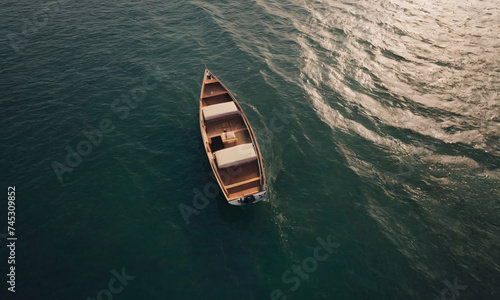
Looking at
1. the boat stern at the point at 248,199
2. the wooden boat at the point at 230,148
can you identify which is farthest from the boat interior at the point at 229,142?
the boat stern at the point at 248,199

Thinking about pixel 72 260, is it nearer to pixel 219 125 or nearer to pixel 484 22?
pixel 219 125

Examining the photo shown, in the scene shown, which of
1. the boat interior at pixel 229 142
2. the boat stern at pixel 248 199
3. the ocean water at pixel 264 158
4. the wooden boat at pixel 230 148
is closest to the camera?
the ocean water at pixel 264 158

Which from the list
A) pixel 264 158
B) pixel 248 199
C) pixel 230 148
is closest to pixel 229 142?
pixel 230 148

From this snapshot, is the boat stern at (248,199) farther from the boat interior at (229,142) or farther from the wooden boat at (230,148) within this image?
the boat interior at (229,142)

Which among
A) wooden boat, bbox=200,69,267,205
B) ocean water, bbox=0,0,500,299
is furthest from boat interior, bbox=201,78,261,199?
ocean water, bbox=0,0,500,299

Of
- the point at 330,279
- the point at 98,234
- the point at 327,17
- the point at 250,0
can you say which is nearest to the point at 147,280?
the point at 98,234

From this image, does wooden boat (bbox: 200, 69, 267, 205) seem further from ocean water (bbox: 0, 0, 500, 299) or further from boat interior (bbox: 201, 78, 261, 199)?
ocean water (bbox: 0, 0, 500, 299)

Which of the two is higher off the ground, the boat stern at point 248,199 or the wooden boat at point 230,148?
the wooden boat at point 230,148
